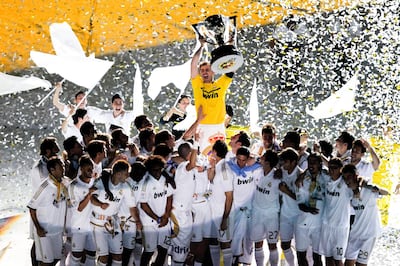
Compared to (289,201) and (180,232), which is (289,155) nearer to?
(289,201)

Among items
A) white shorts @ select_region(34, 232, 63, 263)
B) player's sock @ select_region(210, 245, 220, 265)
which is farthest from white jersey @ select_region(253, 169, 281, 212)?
white shorts @ select_region(34, 232, 63, 263)

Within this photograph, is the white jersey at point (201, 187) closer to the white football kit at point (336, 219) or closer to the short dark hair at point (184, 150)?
the short dark hair at point (184, 150)

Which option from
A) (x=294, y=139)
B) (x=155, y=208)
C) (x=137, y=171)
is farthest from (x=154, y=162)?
(x=294, y=139)

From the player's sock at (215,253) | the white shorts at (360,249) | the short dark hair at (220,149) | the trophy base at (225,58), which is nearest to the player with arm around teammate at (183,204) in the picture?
the short dark hair at (220,149)

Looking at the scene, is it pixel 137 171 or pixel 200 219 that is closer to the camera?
pixel 137 171

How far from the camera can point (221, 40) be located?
19.1 ft

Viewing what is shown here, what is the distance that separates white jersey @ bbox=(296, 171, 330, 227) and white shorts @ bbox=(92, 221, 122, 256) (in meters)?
1.32

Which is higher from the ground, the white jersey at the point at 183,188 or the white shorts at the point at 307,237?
the white jersey at the point at 183,188

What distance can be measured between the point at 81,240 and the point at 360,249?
6.70 ft

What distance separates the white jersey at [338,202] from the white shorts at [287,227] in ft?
0.91

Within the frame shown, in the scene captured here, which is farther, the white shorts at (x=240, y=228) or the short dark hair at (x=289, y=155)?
the white shorts at (x=240, y=228)

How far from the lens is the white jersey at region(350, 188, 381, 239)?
503cm

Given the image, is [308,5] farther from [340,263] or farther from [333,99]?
[340,263]

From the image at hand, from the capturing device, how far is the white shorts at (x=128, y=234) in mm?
4951
